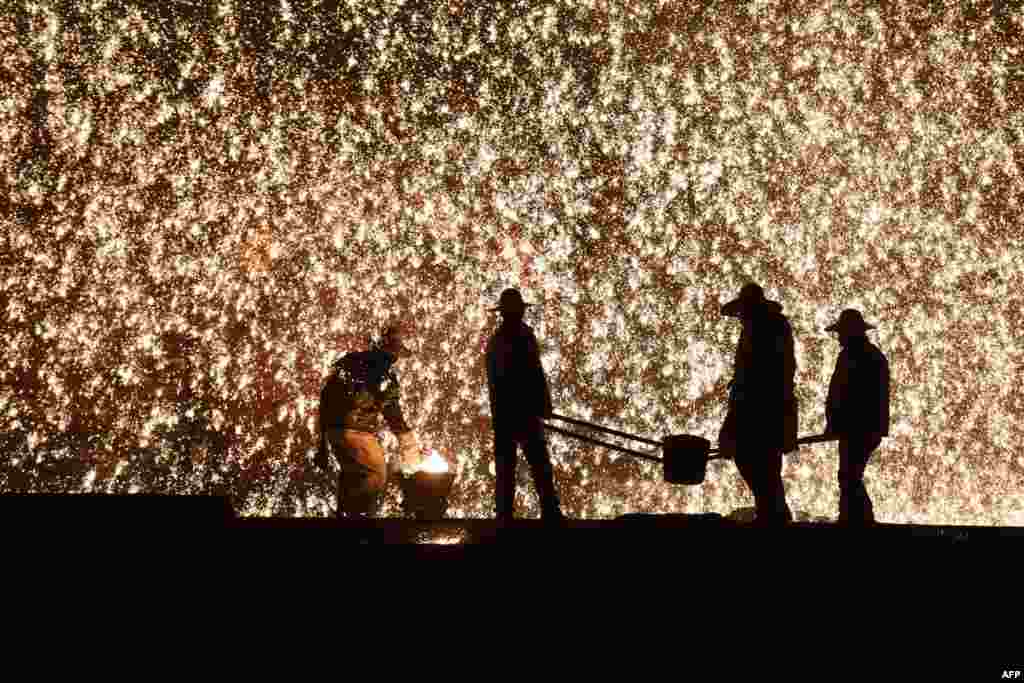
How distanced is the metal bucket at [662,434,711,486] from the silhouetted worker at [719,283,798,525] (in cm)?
22

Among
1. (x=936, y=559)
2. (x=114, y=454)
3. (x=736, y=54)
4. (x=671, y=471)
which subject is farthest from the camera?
(x=736, y=54)

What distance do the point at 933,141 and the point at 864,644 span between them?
618 inches

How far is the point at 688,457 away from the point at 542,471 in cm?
89

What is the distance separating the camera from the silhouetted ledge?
10.5ft

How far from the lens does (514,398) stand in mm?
5180

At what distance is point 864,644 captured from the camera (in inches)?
121

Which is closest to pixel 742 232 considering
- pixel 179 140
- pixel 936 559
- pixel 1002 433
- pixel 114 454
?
pixel 1002 433

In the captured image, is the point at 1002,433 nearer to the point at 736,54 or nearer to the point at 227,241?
the point at 736,54

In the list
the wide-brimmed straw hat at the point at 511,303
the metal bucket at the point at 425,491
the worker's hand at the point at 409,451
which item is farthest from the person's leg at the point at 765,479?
the worker's hand at the point at 409,451

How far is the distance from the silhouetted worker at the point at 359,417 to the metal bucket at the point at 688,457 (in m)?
1.75

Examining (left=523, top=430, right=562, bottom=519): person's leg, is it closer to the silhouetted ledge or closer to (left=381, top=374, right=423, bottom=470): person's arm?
the silhouetted ledge

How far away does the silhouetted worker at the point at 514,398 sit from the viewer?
17.0 ft

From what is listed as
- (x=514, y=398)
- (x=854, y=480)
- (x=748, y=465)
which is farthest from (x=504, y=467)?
(x=854, y=480)

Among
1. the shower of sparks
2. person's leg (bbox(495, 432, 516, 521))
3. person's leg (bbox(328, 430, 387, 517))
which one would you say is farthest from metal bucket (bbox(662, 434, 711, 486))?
the shower of sparks
